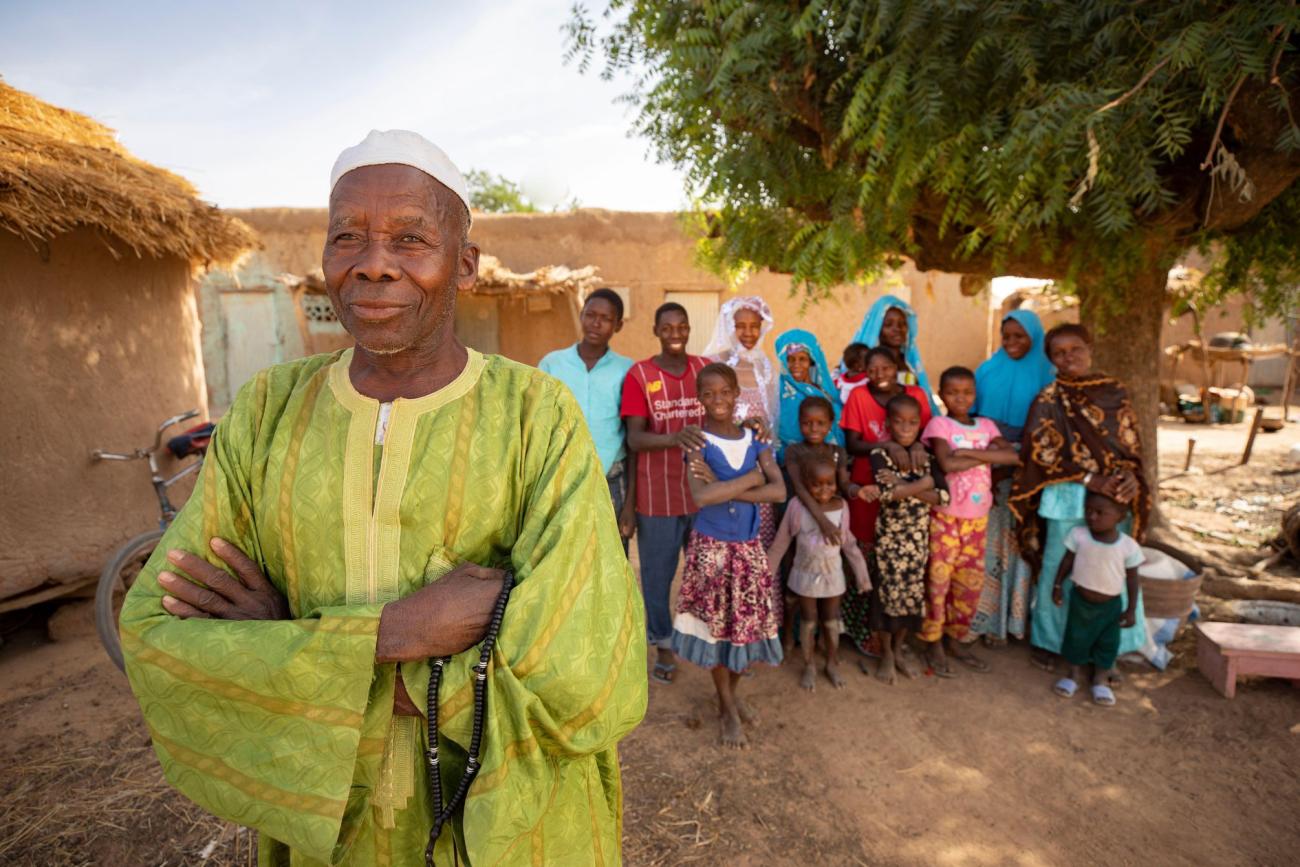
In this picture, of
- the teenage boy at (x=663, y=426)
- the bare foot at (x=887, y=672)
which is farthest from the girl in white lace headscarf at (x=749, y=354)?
the bare foot at (x=887, y=672)

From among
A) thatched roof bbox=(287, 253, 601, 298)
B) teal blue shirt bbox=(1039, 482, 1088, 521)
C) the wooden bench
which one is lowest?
the wooden bench

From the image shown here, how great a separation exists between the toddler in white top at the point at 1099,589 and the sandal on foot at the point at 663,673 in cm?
211

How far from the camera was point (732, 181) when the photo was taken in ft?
14.3

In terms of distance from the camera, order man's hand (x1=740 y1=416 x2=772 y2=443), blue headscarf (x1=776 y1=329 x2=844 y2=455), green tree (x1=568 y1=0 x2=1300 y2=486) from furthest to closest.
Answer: blue headscarf (x1=776 y1=329 x2=844 y2=455), man's hand (x1=740 y1=416 x2=772 y2=443), green tree (x1=568 y1=0 x2=1300 y2=486)

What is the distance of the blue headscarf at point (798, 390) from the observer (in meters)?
4.15

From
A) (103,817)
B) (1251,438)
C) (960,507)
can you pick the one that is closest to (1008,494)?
(960,507)

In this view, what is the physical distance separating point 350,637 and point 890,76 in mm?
3262

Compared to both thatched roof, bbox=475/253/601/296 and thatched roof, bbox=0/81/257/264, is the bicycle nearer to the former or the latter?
thatched roof, bbox=0/81/257/264

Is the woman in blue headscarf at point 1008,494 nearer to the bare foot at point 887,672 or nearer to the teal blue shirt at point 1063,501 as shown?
the teal blue shirt at point 1063,501

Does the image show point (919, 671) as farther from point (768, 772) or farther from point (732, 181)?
point (732, 181)

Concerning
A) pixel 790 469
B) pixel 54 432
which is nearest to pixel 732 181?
pixel 790 469

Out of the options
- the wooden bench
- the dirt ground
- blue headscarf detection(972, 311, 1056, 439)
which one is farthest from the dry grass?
the wooden bench

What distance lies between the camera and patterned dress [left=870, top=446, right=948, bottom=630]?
376 cm

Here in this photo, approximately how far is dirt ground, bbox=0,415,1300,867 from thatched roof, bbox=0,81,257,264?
266 centimetres
